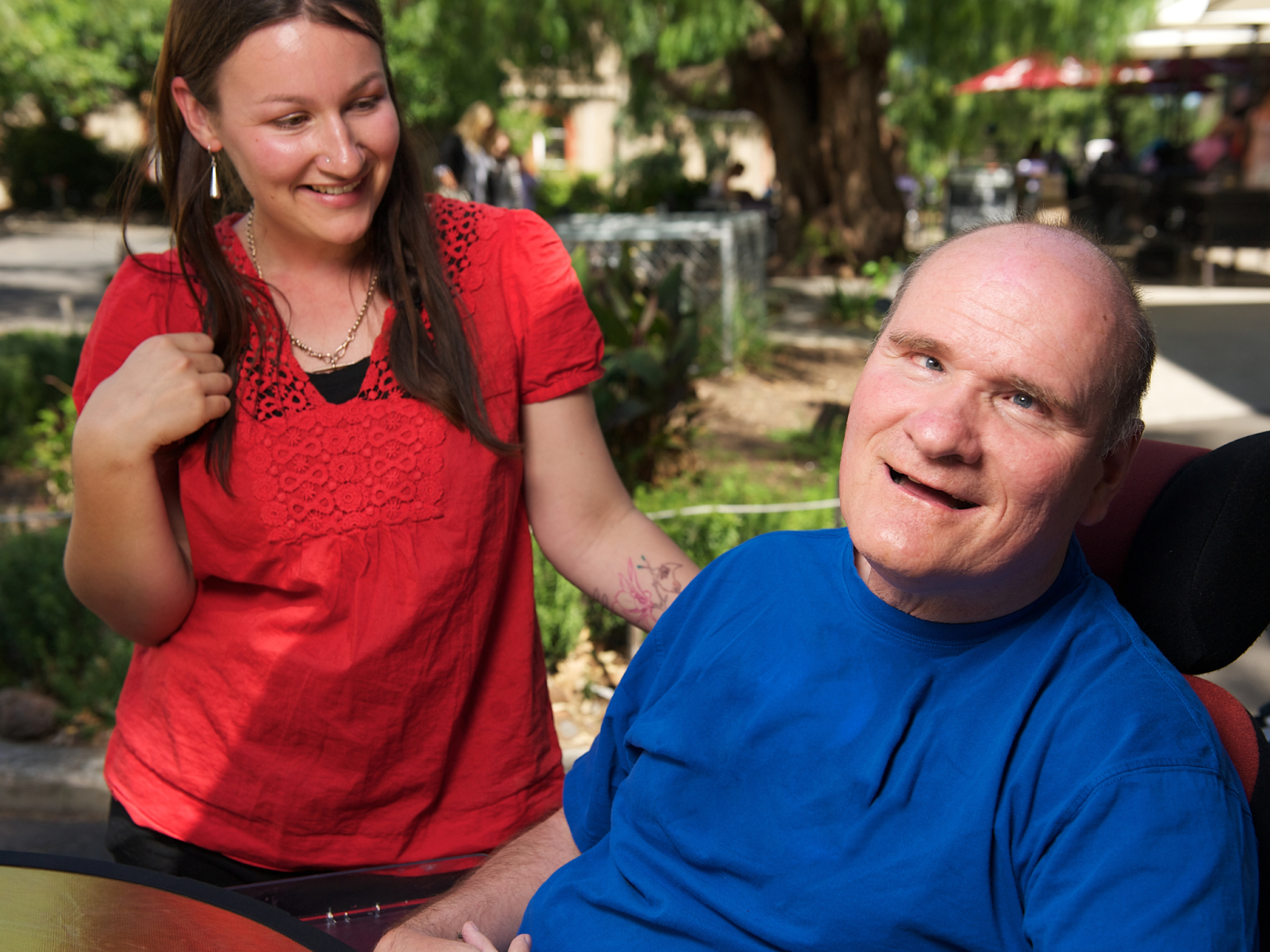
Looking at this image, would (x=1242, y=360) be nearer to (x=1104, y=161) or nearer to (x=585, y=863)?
(x=585, y=863)

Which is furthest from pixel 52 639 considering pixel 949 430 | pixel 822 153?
pixel 822 153

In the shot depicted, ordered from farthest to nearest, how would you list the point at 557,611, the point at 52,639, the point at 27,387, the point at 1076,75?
the point at 1076,75 < the point at 27,387 < the point at 52,639 < the point at 557,611

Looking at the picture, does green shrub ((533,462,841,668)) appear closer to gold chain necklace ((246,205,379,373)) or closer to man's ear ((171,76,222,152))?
gold chain necklace ((246,205,379,373))

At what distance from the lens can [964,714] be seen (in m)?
1.22

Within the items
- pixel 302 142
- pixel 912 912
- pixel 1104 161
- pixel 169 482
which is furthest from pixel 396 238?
pixel 1104 161

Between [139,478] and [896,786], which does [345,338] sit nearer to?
[139,478]

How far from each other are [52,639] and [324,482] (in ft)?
9.12

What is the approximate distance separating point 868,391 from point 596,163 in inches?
1621

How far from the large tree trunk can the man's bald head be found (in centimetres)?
1357

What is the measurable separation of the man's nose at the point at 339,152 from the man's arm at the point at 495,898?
3.33ft

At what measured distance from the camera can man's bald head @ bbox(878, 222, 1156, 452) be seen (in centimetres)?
120

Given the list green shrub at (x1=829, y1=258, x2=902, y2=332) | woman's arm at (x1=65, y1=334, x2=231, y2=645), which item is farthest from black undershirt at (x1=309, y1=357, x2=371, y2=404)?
green shrub at (x1=829, y1=258, x2=902, y2=332)

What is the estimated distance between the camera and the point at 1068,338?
1171mm

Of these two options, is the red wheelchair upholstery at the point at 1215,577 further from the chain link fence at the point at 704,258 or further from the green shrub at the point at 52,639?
the chain link fence at the point at 704,258
